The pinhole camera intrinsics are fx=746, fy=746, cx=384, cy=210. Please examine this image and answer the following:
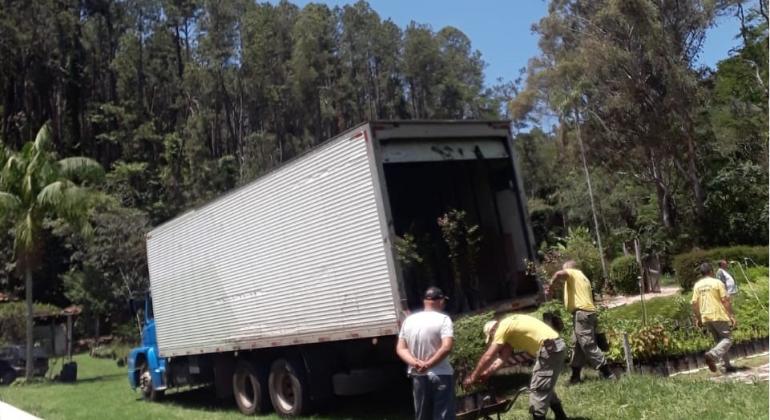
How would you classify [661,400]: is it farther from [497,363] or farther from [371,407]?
[371,407]

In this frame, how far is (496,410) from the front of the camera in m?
7.23

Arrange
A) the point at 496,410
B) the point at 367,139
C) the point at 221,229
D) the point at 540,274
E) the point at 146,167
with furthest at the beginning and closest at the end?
the point at 146,167, the point at 221,229, the point at 540,274, the point at 367,139, the point at 496,410

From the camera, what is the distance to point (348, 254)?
28.7 ft

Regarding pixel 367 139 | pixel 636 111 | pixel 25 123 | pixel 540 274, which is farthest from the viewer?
pixel 25 123

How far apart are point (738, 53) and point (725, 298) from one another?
1128 inches

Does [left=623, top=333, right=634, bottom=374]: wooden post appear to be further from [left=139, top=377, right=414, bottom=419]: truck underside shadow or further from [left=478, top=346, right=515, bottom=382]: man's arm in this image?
[left=478, top=346, right=515, bottom=382]: man's arm

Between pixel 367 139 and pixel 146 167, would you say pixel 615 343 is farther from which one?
pixel 146 167

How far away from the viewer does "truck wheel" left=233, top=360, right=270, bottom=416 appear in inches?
427

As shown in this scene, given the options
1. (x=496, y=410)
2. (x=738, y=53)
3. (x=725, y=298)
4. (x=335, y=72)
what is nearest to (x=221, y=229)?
(x=496, y=410)

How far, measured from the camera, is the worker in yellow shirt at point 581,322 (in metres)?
9.18

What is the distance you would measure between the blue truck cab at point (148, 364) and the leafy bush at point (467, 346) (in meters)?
7.69

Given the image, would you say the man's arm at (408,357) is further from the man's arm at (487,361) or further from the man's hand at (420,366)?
the man's arm at (487,361)

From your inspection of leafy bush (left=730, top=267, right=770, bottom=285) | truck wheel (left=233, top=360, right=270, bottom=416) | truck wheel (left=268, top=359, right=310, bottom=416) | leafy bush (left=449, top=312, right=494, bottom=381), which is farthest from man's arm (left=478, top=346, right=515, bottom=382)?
leafy bush (left=730, top=267, right=770, bottom=285)

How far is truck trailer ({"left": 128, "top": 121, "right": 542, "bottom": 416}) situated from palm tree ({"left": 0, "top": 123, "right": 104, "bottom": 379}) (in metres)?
13.8
